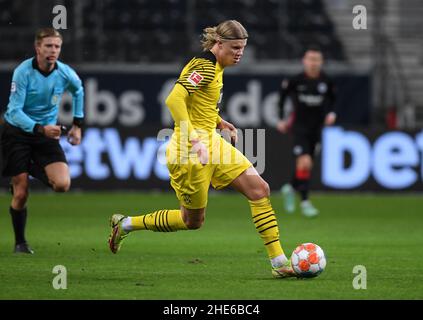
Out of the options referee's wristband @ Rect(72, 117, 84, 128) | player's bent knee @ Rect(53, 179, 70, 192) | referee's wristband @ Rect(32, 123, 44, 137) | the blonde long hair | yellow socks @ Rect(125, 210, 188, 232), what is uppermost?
the blonde long hair

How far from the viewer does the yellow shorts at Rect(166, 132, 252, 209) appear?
29.7 feet

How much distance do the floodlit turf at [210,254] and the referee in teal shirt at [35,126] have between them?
2.16ft

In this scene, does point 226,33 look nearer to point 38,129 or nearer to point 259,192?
point 259,192

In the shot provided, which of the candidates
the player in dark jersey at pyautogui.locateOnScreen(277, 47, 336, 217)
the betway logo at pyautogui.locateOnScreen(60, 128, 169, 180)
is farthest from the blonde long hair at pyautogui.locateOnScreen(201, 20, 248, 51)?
the betway logo at pyautogui.locateOnScreen(60, 128, 169, 180)

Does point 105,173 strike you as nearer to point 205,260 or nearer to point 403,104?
point 403,104

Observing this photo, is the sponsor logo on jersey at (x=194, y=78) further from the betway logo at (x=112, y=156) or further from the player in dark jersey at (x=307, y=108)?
the betway logo at (x=112, y=156)

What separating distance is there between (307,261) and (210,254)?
2225 mm

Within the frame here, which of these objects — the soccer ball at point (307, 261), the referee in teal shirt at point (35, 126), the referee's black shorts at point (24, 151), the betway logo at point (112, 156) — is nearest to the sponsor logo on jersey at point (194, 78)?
the soccer ball at point (307, 261)

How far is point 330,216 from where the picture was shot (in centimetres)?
1569

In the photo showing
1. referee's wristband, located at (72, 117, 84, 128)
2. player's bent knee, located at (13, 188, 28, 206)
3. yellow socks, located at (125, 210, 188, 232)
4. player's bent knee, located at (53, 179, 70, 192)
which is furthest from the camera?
referee's wristband, located at (72, 117, 84, 128)

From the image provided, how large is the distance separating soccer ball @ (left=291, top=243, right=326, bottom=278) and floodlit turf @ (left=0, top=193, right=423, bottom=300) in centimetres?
13

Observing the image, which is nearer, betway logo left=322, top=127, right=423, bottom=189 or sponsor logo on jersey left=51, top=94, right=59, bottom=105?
sponsor logo on jersey left=51, top=94, right=59, bottom=105

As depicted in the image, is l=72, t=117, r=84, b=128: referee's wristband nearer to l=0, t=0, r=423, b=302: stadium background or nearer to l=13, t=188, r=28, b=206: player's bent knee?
l=13, t=188, r=28, b=206: player's bent knee

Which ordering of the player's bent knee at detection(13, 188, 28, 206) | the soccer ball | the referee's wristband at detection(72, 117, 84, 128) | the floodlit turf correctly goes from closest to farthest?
the floodlit turf, the soccer ball, the player's bent knee at detection(13, 188, 28, 206), the referee's wristband at detection(72, 117, 84, 128)
